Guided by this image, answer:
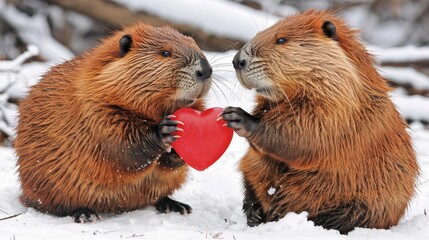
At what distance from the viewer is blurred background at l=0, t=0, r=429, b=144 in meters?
8.50

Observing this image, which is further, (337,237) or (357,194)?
(357,194)

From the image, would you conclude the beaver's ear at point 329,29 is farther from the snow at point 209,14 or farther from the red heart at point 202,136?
the snow at point 209,14

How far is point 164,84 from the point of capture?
4453 millimetres

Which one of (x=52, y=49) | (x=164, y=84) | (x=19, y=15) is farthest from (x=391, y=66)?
(x=164, y=84)

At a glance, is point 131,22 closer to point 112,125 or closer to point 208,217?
point 208,217

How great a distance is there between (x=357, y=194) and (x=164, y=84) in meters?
1.23

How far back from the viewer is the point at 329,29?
4.38 meters

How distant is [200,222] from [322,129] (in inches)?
40.6

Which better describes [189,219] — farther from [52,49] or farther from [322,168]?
[52,49]

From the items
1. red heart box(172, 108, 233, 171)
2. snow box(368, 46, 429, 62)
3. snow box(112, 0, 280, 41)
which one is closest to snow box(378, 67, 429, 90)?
snow box(368, 46, 429, 62)

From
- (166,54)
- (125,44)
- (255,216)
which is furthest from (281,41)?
(255,216)

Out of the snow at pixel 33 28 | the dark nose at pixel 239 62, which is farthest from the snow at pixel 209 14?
the dark nose at pixel 239 62

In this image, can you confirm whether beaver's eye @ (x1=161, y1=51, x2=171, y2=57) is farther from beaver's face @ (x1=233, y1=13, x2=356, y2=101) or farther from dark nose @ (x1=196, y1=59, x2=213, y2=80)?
beaver's face @ (x1=233, y1=13, x2=356, y2=101)

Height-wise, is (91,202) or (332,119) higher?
(332,119)
